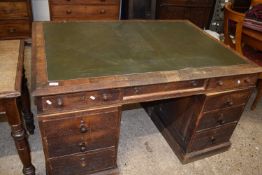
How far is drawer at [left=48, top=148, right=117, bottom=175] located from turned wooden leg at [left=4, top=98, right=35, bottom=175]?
17 cm

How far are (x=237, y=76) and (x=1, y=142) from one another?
169 cm

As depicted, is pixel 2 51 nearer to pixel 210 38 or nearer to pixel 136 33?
pixel 136 33

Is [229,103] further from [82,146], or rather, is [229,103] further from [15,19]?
[15,19]

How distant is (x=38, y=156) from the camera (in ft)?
5.41

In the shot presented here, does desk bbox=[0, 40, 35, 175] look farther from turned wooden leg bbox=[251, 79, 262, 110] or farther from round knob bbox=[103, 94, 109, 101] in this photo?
turned wooden leg bbox=[251, 79, 262, 110]

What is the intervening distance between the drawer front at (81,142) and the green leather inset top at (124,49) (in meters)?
0.34

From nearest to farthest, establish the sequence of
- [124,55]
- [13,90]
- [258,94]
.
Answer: [13,90]
[124,55]
[258,94]

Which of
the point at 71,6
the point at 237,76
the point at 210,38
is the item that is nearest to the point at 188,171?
the point at 237,76

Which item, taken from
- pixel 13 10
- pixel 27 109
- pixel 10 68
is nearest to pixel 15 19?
pixel 13 10

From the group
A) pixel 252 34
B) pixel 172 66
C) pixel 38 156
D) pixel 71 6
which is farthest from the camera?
pixel 71 6

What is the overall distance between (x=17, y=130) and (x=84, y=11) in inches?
82.3

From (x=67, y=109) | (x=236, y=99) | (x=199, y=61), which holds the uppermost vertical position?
(x=199, y=61)

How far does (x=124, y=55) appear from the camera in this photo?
133 centimetres

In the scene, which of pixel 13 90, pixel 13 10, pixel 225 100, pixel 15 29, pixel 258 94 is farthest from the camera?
pixel 15 29
